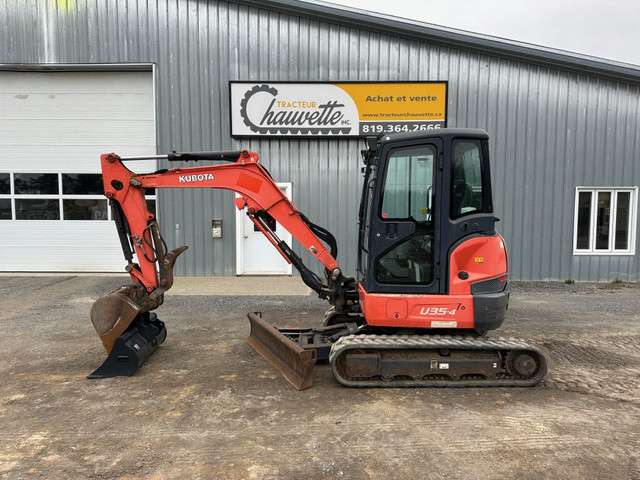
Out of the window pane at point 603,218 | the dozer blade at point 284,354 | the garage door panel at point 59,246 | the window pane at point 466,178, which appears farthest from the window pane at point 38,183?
the window pane at point 603,218

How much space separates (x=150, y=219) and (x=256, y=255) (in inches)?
223

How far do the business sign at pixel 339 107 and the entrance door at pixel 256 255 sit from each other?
189cm

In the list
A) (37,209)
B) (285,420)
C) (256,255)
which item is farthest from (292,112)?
(285,420)

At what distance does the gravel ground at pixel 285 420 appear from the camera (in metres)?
2.94

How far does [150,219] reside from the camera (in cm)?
477

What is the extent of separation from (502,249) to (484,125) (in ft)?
22.2

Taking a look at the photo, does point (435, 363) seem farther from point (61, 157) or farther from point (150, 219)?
point (61, 157)

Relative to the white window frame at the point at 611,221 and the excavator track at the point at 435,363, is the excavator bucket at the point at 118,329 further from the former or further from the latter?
the white window frame at the point at 611,221

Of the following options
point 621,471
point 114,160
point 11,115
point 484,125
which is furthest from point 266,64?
point 621,471

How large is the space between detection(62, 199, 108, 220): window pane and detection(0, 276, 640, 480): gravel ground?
5651 mm

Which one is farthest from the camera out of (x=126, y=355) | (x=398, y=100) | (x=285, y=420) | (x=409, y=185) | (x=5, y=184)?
(x=5, y=184)

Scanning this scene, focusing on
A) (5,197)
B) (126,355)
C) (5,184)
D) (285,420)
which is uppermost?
(5,184)

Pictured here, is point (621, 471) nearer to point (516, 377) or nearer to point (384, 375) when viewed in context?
point (516, 377)

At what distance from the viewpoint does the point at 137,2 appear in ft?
32.0
